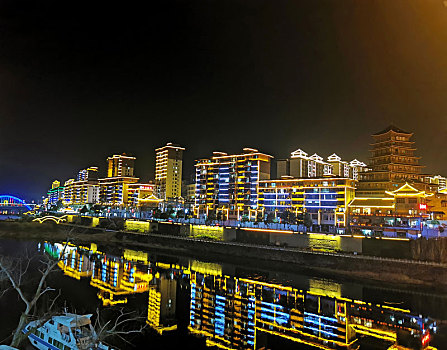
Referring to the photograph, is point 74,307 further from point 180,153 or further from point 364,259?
point 180,153

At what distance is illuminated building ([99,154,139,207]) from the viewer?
155625 mm

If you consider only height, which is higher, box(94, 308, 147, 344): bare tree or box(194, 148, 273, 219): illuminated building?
box(194, 148, 273, 219): illuminated building

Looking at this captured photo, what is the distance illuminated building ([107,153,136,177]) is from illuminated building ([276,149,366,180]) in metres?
91.7

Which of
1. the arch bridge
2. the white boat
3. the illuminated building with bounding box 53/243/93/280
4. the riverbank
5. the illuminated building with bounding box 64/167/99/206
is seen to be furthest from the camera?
the illuminated building with bounding box 64/167/99/206

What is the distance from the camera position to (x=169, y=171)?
148375 mm

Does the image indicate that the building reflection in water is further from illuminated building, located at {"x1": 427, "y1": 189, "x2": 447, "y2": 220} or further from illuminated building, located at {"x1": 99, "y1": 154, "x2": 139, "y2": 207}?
illuminated building, located at {"x1": 99, "y1": 154, "x2": 139, "y2": 207}

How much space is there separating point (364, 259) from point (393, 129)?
38.7 m

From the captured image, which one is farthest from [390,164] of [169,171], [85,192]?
[85,192]

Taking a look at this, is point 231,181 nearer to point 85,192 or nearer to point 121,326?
point 121,326

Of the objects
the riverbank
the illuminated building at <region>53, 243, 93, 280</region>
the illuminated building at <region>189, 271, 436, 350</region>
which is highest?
the riverbank

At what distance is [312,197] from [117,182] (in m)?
101

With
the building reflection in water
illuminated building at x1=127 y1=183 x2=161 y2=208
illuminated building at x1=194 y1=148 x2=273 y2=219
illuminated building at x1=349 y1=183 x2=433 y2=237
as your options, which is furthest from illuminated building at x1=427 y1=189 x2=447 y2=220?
illuminated building at x1=127 y1=183 x2=161 y2=208

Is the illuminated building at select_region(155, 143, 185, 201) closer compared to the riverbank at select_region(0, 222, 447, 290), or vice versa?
the riverbank at select_region(0, 222, 447, 290)

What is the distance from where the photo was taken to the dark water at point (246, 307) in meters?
21.7
